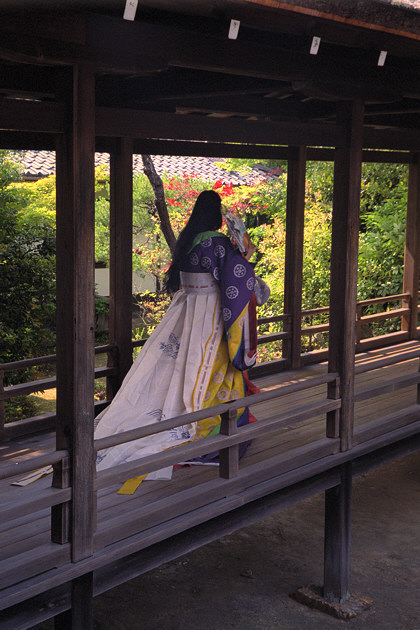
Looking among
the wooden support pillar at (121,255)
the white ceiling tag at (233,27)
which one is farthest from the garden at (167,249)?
the white ceiling tag at (233,27)

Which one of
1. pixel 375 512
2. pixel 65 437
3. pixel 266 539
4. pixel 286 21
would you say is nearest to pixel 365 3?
pixel 286 21

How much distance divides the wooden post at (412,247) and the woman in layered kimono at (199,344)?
184 inches

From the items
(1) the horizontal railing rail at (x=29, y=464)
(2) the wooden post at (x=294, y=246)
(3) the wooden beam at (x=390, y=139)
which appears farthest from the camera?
(2) the wooden post at (x=294, y=246)

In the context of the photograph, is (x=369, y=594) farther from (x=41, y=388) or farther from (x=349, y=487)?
(x=41, y=388)

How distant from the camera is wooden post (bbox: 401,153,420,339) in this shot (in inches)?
352

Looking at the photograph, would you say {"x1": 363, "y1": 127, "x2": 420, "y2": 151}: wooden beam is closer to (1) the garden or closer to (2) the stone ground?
(1) the garden

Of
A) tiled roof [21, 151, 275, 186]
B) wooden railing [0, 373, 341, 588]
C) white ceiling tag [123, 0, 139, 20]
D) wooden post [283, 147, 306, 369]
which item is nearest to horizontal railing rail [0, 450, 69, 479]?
wooden railing [0, 373, 341, 588]

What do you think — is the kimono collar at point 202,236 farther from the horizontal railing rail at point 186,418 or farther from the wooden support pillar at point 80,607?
the wooden support pillar at point 80,607

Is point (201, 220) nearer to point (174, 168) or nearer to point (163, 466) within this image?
point (163, 466)

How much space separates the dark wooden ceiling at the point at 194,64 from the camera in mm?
3174

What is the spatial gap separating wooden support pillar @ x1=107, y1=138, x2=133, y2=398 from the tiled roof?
7.84 m

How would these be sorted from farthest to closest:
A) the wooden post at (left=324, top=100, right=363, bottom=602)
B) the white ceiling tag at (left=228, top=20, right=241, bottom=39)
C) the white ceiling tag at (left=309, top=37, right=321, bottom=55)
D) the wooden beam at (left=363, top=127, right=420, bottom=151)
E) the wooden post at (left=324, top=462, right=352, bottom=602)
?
1. the wooden beam at (left=363, top=127, right=420, bottom=151)
2. the wooden post at (left=324, top=462, right=352, bottom=602)
3. the wooden post at (left=324, top=100, right=363, bottom=602)
4. the white ceiling tag at (left=309, top=37, right=321, bottom=55)
5. the white ceiling tag at (left=228, top=20, right=241, bottom=39)

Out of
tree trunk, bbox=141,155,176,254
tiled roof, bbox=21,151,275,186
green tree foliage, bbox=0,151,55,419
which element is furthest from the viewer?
tiled roof, bbox=21,151,275,186

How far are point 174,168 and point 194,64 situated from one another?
11.6 metres
